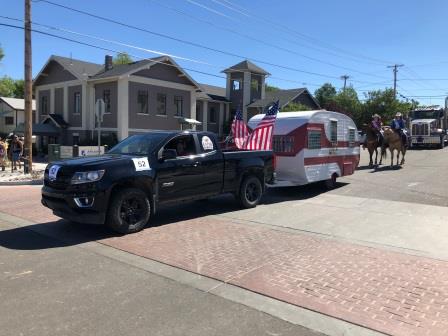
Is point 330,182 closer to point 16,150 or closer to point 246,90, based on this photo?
point 16,150

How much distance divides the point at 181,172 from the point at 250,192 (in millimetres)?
2398

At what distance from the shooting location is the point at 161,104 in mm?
35281

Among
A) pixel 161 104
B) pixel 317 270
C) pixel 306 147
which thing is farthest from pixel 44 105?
pixel 317 270

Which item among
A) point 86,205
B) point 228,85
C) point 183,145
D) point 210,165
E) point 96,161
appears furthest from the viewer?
point 228,85

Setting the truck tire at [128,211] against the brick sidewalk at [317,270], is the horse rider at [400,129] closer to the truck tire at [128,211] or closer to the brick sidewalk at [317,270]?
the brick sidewalk at [317,270]

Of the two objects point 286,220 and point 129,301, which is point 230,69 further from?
point 129,301

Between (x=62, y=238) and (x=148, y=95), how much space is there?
26929 millimetres

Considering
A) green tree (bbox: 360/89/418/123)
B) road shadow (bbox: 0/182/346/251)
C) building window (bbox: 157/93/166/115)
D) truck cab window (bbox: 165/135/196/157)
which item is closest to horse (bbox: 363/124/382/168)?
road shadow (bbox: 0/182/346/251)

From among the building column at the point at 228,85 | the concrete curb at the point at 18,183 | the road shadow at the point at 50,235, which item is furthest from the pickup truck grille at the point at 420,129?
the road shadow at the point at 50,235

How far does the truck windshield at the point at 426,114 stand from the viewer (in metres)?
36.6

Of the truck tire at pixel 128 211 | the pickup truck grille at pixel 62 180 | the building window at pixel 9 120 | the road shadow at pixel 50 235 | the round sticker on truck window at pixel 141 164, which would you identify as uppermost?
Result: the building window at pixel 9 120

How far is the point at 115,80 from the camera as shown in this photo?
32625 mm

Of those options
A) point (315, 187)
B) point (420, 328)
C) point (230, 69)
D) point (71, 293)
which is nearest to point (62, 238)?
point (71, 293)

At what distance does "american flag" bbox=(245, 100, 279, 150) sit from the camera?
12.2m
